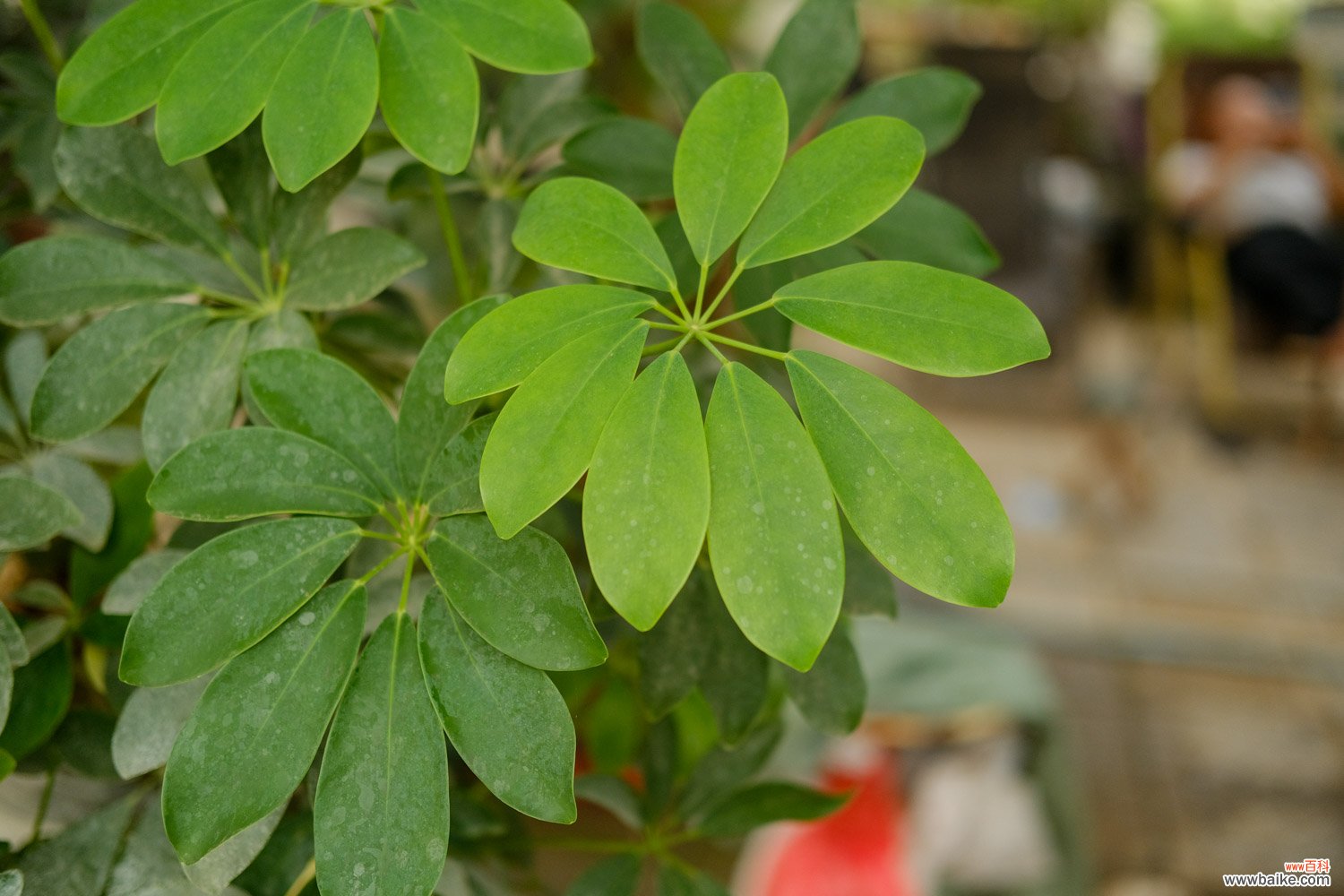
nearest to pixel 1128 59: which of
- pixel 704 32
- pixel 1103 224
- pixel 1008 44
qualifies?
pixel 1103 224

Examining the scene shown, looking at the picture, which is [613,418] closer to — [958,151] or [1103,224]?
[958,151]

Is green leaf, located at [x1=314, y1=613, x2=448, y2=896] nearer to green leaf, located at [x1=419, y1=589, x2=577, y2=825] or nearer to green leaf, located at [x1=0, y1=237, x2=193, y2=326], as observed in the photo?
green leaf, located at [x1=419, y1=589, x2=577, y2=825]

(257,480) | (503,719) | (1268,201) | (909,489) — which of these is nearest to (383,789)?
(503,719)

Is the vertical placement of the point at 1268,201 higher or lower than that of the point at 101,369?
lower

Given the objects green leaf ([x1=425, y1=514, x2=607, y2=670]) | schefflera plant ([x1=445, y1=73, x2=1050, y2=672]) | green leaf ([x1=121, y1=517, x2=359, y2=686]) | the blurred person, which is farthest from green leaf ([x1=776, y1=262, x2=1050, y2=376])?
the blurred person

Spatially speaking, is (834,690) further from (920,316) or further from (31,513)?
(31,513)
